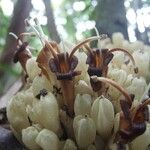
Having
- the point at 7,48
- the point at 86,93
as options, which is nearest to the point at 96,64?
the point at 86,93

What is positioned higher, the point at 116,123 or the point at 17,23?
the point at 17,23

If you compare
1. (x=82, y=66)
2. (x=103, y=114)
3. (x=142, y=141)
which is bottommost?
(x=142, y=141)

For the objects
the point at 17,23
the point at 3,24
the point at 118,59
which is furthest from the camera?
the point at 3,24

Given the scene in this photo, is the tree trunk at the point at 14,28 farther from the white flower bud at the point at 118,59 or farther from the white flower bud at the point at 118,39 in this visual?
the white flower bud at the point at 118,59

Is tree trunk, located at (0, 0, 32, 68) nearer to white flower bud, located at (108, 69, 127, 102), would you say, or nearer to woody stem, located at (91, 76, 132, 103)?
white flower bud, located at (108, 69, 127, 102)

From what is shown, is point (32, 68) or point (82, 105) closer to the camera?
point (82, 105)

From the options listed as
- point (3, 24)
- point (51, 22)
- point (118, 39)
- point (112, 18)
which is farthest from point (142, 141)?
point (3, 24)

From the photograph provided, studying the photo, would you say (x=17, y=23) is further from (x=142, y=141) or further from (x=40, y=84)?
(x=142, y=141)

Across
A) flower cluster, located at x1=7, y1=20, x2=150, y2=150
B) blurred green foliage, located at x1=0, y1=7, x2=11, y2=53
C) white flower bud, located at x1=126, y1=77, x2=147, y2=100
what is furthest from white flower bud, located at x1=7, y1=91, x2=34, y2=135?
blurred green foliage, located at x1=0, y1=7, x2=11, y2=53
